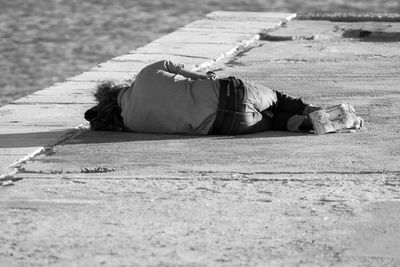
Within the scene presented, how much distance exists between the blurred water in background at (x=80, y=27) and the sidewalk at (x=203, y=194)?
9.40 meters

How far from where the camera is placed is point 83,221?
17.7 feet

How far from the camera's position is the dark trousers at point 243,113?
22.9 ft

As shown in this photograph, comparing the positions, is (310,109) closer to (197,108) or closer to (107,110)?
(197,108)

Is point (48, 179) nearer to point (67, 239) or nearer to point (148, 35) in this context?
point (67, 239)

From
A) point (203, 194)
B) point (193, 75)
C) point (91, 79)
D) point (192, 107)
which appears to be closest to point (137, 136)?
point (192, 107)

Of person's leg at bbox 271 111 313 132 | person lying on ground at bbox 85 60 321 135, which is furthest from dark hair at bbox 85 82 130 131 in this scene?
person's leg at bbox 271 111 313 132

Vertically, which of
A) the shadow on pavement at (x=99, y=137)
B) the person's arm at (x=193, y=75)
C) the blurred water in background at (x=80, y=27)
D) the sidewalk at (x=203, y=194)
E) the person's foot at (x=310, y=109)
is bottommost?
the blurred water in background at (x=80, y=27)

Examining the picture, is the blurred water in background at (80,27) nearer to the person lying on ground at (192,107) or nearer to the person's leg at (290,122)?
the person lying on ground at (192,107)

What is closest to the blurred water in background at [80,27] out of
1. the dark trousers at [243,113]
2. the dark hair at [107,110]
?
the dark hair at [107,110]

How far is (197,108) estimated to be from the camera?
23.0 ft

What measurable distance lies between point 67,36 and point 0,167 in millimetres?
17147

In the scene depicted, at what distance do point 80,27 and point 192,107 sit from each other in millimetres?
17805

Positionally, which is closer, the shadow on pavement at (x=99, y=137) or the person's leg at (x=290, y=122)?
the shadow on pavement at (x=99, y=137)

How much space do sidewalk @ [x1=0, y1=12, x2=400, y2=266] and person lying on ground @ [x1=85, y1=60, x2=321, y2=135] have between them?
8cm
